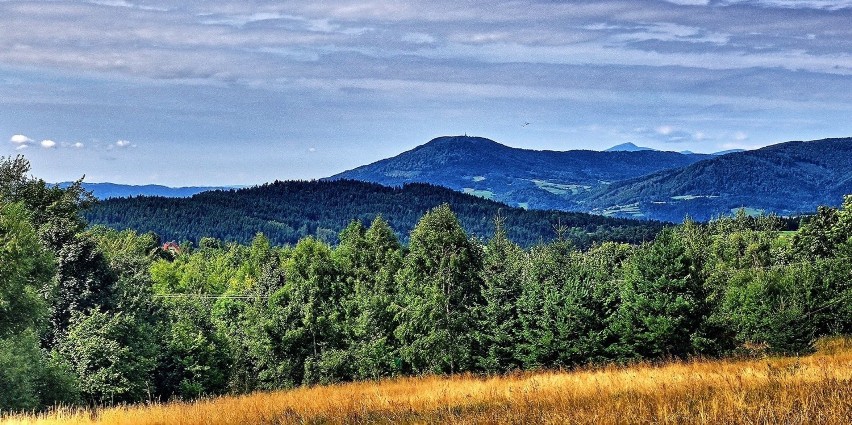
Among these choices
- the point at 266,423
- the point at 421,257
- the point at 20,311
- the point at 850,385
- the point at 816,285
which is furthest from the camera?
the point at 421,257

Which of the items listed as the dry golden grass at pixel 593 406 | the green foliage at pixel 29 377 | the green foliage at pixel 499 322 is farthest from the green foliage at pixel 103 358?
the dry golden grass at pixel 593 406

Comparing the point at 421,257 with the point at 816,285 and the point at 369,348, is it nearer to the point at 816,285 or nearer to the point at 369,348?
the point at 369,348

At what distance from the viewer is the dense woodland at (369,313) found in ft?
125

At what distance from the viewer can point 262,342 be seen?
192 ft

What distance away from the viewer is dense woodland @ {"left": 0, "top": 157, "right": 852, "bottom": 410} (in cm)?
3803

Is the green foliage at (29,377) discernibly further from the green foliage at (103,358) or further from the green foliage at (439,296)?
the green foliage at (439,296)

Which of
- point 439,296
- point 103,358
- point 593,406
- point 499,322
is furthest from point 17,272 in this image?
point 593,406

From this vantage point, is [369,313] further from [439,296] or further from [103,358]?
[103,358]

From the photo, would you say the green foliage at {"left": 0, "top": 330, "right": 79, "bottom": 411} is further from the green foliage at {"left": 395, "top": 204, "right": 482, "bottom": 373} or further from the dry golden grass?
the green foliage at {"left": 395, "top": 204, "right": 482, "bottom": 373}

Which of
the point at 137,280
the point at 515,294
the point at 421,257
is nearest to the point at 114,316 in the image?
the point at 137,280

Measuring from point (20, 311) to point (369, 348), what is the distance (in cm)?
2664

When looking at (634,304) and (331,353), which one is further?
(331,353)

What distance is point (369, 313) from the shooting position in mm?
58188

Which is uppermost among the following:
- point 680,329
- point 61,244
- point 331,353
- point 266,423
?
point 61,244
